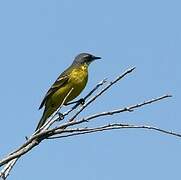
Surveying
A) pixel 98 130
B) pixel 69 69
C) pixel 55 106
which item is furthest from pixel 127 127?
pixel 69 69

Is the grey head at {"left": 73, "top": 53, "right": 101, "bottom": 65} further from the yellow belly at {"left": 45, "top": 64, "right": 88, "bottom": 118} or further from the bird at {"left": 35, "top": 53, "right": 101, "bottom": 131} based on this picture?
the yellow belly at {"left": 45, "top": 64, "right": 88, "bottom": 118}

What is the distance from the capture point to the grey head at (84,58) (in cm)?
1337

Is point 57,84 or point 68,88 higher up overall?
point 57,84

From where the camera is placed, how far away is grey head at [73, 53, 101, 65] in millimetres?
13373

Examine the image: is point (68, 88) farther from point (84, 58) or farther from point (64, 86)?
point (84, 58)

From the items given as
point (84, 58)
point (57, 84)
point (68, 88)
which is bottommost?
point (68, 88)

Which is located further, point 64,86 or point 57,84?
point 57,84

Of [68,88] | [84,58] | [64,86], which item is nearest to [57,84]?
[64,86]

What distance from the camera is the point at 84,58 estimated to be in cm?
1353

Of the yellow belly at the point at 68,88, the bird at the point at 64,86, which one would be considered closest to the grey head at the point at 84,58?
the bird at the point at 64,86

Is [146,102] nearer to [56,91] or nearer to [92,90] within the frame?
[92,90]

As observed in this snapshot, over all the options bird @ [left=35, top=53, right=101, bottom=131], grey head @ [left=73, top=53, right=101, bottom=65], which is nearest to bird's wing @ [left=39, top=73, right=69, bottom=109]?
bird @ [left=35, top=53, right=101, bottom=131]

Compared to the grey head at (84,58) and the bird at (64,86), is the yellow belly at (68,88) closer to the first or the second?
the bird at (64,86)

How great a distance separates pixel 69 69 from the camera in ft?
43.0
